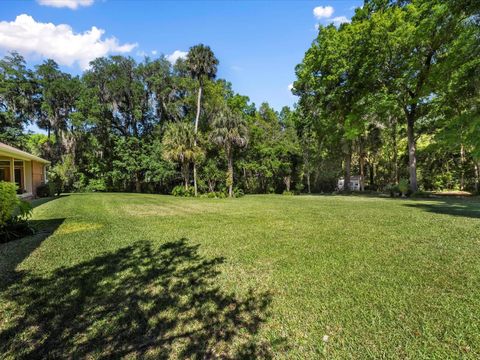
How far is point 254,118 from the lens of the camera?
27.8 metres

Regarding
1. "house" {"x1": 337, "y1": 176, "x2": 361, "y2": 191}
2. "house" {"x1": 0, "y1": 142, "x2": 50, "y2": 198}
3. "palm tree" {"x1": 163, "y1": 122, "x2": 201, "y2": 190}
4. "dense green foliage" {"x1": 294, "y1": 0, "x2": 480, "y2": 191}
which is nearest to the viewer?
"dense green foliage" {"x1": 294, "y1": 0, "x2": 480, "y2": 191}

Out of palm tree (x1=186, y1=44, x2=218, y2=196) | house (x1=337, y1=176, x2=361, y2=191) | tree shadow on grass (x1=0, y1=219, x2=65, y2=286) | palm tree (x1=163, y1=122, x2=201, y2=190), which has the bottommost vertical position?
tree shadow on grass (x1=0, y1=219, x2=65, y2=286)

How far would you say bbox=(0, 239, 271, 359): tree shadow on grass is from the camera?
7.45ft

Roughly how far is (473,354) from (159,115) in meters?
30.1

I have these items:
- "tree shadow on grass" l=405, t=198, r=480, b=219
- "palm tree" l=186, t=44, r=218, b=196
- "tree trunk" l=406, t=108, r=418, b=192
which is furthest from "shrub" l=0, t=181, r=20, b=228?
"tree trunk" l=406, t=108, r=418, b=192

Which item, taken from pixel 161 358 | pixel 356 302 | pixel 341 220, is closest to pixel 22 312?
pixel 161 358

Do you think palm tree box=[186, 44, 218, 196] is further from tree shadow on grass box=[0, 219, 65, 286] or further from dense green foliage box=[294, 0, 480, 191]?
tree shadow on grass box=[0, 219, 65, 286]

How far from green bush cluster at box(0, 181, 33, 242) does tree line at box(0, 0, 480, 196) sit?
48.1ft

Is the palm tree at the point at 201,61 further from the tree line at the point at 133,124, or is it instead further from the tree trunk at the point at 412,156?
the tree trunk at the point at 412,156

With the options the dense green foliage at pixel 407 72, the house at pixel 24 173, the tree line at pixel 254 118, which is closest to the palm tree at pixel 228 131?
the tree line at pixel 254 118

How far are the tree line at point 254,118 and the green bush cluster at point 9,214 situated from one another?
577 inches

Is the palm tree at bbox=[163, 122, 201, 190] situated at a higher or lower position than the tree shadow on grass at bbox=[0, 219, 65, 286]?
higher

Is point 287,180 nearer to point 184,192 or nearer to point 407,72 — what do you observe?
point 184,192

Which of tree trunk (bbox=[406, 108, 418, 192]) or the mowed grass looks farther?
tree trunk (bbox=[406, 108, 418, 192])
